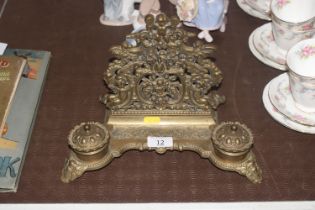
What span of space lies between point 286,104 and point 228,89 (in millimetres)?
144

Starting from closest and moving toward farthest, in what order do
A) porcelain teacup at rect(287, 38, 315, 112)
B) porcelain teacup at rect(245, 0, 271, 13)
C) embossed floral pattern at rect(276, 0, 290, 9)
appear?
porcelain teacup at rect(287, 38, 315, 112) < embossed floral pattern at rect(276, 0, 290, 9) < porcelain teacup at rect(245, 0, 271, 13)

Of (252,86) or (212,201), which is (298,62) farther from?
(212,201)

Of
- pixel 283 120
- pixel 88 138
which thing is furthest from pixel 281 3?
pixel 88 138

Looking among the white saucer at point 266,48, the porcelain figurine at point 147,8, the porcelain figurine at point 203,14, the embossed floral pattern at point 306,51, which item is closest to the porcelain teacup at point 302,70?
the embossed floral pattern at point 306,51

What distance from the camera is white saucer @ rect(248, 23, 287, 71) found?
4.10 feet

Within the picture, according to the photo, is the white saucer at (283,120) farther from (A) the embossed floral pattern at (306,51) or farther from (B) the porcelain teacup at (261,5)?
(B) the porcelain teacup at (261,5)

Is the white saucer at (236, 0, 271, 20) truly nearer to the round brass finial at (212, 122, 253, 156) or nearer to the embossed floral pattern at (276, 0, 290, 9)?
the embossed floral pattern at (276, 0, 290, 9)

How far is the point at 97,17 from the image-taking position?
1422 millimetres

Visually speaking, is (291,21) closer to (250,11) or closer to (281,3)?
(281,3)

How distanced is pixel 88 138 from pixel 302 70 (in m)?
0.48

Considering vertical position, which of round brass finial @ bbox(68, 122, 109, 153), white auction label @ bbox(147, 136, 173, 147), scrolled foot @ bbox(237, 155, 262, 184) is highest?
round brass finial @ bbox(68, 122, 109, 153)

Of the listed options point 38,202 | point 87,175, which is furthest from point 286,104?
point 38,202

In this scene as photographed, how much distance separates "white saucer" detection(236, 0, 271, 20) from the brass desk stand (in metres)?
0.39

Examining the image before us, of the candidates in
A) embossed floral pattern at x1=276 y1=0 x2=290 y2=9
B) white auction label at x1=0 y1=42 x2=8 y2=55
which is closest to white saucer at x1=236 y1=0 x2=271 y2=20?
embossed floral pattern at x1=276 y1=0 x2=290 y2=9
